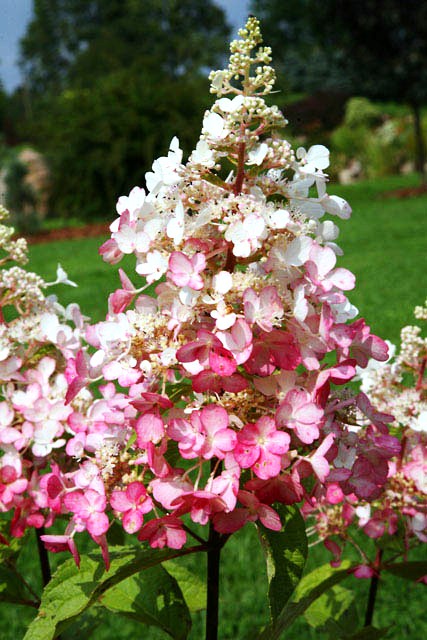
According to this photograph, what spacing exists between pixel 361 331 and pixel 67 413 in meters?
0.48

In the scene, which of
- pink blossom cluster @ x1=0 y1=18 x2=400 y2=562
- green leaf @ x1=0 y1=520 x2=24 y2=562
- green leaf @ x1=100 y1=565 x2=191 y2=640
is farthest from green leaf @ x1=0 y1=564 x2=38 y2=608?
pink blossom cluster @ x1=0 y1=18 x2=400 y2=562

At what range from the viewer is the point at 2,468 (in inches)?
44.8

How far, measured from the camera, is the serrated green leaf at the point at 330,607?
1420 millimetres

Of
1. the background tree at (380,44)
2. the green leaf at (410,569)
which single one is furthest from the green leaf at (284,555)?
the background tree at (380,44)

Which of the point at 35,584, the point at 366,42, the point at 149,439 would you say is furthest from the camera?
the point at 366,42

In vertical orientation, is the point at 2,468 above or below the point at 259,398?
below

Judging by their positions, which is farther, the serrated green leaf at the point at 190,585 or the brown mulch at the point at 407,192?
the brown mulch at the point at 407,192

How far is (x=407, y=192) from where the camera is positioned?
1421cm

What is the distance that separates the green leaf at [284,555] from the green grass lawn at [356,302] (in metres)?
0.47

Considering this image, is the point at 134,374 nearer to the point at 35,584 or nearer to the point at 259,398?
the point at 259,398

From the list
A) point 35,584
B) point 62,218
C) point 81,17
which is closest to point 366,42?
point 62,218

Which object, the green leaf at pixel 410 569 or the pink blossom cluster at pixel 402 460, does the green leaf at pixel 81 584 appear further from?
the green leaf at pixel 410 569

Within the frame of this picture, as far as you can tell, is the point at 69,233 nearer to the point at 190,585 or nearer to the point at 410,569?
the point at 190,585

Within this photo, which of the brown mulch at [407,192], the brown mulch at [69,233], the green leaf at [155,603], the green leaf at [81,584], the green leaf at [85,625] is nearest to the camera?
the green leaf at [81,584]
